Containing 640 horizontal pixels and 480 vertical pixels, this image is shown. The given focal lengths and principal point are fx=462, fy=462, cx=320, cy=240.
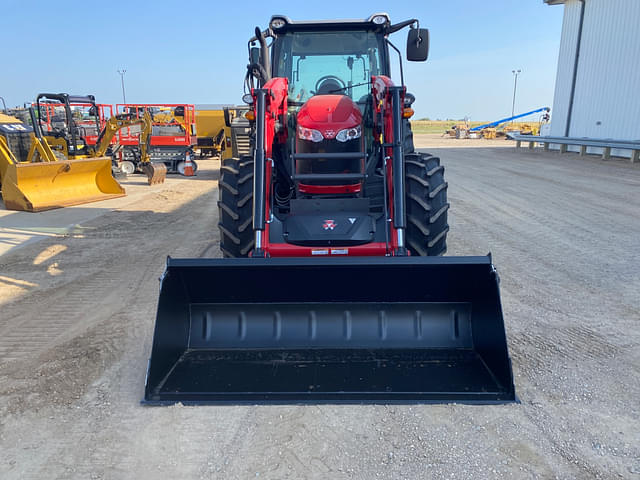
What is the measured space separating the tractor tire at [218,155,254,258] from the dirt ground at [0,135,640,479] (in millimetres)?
967

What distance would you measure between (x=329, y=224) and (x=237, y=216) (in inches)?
31.5

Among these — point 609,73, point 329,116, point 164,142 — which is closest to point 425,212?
point 329,116

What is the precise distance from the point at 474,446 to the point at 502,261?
3412mm

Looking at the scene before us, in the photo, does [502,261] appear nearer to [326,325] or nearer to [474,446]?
[326,325]

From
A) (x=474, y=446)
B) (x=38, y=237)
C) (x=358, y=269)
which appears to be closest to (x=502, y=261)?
(x=358, y=269)

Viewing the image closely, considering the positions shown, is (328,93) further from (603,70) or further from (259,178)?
(603,70)

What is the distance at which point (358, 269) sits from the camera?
3053 millimetres

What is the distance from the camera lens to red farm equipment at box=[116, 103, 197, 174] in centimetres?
1512

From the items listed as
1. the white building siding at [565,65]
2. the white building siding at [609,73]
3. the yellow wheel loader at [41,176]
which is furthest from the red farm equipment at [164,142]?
the white building siding at [565,65]

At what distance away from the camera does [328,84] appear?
4703 millimetres

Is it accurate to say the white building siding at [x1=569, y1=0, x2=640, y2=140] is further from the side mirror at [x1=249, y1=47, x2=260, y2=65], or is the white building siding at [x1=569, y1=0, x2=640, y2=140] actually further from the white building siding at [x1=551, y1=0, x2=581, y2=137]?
the side mirror at [x1=249, y1=47, x2=260, y2=65]

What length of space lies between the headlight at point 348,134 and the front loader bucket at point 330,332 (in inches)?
54.0

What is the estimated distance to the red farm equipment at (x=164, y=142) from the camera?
1512 cm

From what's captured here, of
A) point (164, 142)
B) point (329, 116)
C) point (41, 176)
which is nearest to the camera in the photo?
point (329, 116)
